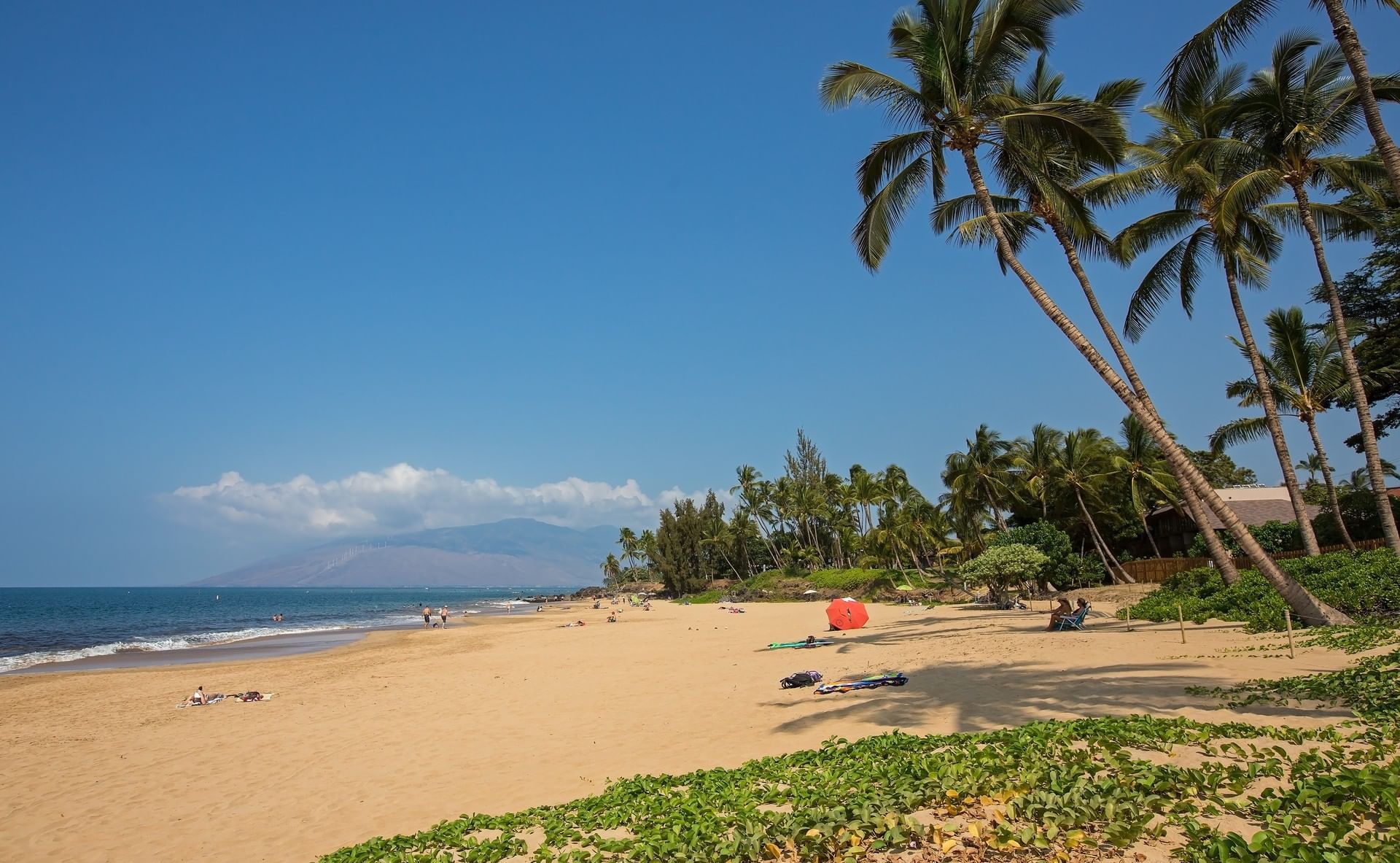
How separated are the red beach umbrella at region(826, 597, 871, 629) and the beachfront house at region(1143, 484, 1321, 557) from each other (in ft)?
67.4

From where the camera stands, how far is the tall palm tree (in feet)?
50.8

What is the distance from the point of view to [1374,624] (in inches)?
468

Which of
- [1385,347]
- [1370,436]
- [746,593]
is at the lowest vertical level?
[746,593]

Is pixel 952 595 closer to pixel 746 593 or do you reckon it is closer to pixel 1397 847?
pixel 746 593

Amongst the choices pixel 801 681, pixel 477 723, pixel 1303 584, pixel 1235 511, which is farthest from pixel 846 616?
pixel 1235 511

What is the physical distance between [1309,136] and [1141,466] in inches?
915

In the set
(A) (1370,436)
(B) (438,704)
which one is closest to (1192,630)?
(A) (1370,436)

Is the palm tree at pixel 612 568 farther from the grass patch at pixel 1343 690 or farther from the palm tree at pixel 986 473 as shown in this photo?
the grass patch at pixel 1343 690

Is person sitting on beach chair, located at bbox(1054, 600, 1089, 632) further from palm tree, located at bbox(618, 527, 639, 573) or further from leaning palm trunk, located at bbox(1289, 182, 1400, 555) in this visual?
palm tree, located at bbox(618, 527, 639, 573)

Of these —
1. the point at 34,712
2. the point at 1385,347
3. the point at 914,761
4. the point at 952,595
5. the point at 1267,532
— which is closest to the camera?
the point at 914,761

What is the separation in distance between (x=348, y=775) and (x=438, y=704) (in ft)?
17.3

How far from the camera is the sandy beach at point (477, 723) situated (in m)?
8.34

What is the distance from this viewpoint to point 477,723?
13.0 meters

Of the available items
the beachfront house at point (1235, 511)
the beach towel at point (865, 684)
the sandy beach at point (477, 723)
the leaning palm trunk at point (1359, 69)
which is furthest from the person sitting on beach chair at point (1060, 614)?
the beachfront house at point (1235, 511)
